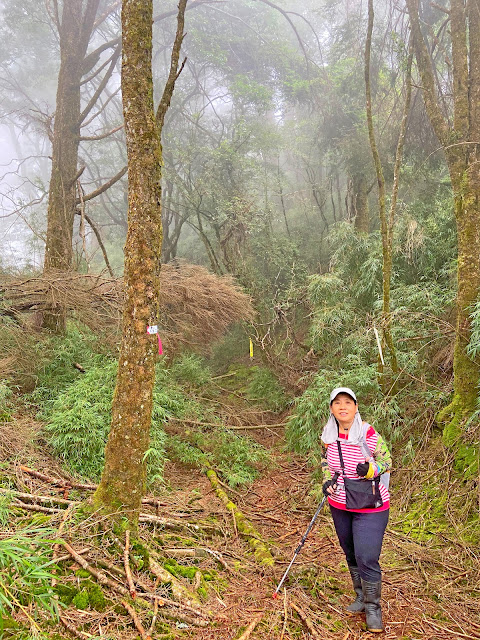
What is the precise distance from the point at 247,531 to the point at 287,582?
906 mm

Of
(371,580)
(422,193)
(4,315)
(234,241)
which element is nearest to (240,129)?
(234,241)

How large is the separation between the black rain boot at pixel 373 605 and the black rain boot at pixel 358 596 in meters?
0.12

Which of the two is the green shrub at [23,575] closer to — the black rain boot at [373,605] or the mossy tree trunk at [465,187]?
the black rain boot at [373,605]

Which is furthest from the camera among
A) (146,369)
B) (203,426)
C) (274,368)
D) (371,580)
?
(274,368)

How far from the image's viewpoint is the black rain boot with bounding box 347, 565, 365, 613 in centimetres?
275

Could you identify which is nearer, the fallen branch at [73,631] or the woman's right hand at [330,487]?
the fallen branch at [73,631]

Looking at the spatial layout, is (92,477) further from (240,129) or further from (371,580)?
(240,129)

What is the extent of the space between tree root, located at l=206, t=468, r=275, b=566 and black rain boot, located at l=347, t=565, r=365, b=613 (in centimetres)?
75

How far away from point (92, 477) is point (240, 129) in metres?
10.9

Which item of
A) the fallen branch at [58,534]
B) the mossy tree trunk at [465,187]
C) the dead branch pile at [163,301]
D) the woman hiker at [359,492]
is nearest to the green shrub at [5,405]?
the dead branch pile at [163,301]

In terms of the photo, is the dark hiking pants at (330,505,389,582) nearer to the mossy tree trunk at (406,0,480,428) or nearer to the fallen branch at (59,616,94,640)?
the fallen branch at (59,616,94,640)

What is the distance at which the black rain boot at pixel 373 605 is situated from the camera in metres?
2.58

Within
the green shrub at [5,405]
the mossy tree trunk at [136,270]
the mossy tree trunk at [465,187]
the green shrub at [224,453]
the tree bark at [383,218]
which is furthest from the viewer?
the green shrub at [224,453]

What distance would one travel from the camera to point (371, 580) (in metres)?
2.58
